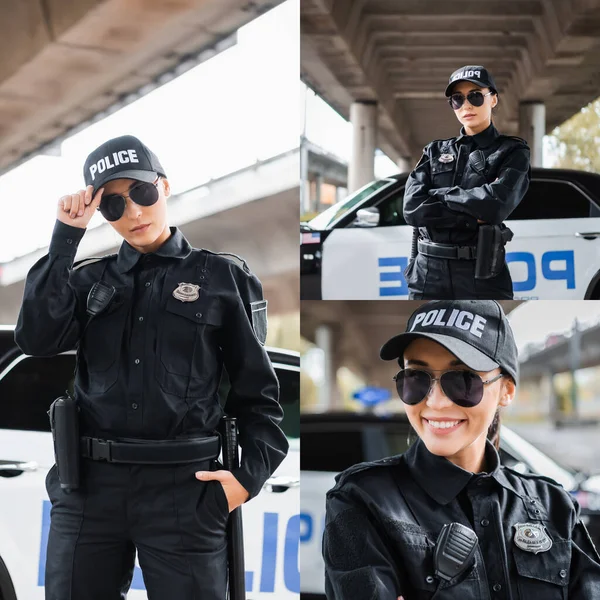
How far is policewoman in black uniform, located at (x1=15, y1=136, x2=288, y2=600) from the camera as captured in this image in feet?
5.63

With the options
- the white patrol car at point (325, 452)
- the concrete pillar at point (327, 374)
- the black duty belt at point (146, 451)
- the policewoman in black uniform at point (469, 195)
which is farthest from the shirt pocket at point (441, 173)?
the black duty belt at point (146, 451)

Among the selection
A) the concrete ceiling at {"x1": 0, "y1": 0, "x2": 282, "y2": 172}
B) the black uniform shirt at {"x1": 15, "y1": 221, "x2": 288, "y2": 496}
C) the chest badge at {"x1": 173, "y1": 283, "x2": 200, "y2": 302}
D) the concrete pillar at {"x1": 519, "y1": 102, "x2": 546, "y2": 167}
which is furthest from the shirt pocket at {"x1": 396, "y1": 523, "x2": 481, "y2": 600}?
the concrete ceiling at {"x1": 0, "y1": 0, "x2": 282, "y2": 172}

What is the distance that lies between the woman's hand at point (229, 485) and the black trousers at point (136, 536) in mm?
41

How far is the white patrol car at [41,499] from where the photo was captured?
234 cm

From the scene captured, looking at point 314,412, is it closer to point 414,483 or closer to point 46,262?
point 414,483

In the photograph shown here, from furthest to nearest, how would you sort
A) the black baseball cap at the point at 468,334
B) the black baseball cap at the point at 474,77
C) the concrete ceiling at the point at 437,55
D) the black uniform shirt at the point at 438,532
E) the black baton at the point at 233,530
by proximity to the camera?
1. the concrete ceiling at the point at 437,55
2. the black baseball cap at the point at 474,77
3. the black baton at the point at 233,530
4. the black baseball cap at the point at 468,334
5. the black uniform shirt at the point at 438,532

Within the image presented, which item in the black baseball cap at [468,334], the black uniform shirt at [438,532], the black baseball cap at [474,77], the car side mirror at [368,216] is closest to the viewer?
the black uniform shirt at [438,532]

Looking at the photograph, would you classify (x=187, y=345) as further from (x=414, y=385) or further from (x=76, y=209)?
(x=414, y=385)

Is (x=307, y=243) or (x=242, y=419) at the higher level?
(x=307, y=243)

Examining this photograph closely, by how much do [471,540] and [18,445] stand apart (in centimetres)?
136

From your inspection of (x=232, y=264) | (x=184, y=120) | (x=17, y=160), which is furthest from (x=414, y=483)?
(x=17, y=160)

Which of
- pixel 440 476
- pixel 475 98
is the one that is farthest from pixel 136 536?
pixel 475 98

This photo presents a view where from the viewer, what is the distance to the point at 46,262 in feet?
5.72

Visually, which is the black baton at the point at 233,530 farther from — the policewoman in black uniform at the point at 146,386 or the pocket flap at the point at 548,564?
the pocket flap at the point at 548,564
